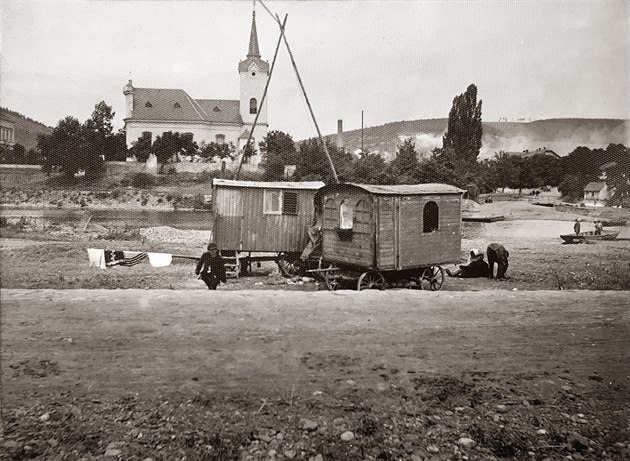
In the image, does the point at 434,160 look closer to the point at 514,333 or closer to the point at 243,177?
the point at 243,177

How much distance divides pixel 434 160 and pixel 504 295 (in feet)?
82.9

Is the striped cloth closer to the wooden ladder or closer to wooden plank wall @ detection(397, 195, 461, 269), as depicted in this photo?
the wooden ladder

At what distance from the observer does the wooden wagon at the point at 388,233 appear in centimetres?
1166

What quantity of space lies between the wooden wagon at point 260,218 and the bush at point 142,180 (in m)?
30.6

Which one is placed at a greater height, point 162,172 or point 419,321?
point 162,172

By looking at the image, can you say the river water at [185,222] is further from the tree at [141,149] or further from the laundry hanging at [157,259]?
the tree at [141,149]

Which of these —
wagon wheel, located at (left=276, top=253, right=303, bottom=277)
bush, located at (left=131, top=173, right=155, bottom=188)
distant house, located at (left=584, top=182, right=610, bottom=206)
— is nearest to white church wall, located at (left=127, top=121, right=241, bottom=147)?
bush, located at (left=131, top=173, right=155, bottom=188)

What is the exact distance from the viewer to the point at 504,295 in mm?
10531

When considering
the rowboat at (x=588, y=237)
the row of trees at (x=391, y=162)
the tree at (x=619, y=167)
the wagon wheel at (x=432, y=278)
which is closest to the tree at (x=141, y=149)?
the row of trees at (x=391, y=162)

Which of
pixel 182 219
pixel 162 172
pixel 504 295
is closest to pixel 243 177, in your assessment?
pixel 162 172

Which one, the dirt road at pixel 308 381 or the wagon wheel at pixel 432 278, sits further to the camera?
the wagon wheel at pixel 432 278

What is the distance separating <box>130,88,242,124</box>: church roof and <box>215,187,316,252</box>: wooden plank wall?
41534mm

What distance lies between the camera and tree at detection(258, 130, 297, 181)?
48781mm

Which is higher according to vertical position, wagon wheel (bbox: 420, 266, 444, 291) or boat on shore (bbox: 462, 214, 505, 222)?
boat on shore (bbox: 462, 214, 505, 222)
